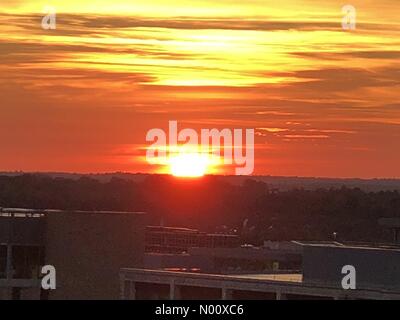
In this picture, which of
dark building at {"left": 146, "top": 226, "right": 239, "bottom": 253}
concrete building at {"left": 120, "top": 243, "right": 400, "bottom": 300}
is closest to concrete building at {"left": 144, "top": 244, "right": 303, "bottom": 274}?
dark building at {"left": 146, "top": 226, "right": 239, "bottom": 253}

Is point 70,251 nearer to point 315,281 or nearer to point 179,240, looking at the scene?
point 315,281

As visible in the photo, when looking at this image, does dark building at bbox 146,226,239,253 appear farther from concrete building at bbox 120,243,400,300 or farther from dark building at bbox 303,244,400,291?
dark building at bbox 303,244,400,291

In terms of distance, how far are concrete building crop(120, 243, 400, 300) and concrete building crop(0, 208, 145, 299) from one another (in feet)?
7.28

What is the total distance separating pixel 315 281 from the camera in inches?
1692

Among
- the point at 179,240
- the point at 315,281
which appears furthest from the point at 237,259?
the point at 315,281

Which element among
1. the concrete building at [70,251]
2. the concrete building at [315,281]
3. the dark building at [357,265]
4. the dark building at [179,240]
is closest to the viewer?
the concrete building at [315,281]

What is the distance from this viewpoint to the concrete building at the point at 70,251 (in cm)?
4934

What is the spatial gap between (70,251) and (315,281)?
10901mm

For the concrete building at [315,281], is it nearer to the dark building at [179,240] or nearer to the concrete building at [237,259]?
the concrete building at [237,259]

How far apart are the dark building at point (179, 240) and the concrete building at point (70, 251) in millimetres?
31363

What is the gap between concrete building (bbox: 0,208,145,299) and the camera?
4934 centimetres

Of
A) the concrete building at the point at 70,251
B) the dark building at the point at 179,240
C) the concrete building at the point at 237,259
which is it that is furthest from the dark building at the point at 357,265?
the dark building at the point at 179,240

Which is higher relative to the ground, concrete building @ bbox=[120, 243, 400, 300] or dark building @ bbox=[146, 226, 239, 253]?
dark building @ bbox=[146, 226, 239, 253]

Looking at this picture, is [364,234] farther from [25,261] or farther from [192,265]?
[25,261]
